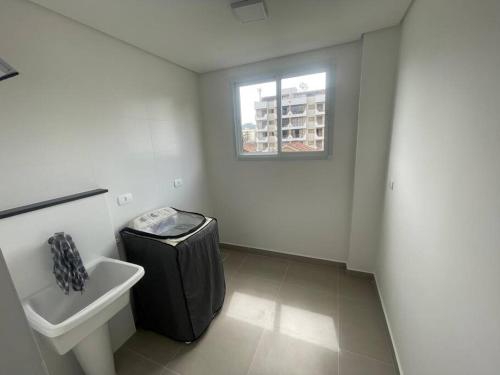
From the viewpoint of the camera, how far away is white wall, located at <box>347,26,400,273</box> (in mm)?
1791

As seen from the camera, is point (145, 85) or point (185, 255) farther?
point (145, 85)

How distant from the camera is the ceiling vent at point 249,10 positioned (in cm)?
130

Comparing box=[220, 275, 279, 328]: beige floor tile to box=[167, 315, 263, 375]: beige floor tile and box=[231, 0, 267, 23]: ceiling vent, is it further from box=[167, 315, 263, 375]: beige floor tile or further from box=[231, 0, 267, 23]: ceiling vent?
box=[231, 0, 267, 23]: ceiling vent

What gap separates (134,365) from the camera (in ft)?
5.04

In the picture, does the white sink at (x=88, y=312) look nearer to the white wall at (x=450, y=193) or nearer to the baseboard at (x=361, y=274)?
the white wall at (x=450, y=193)

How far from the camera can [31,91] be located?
1211 mm

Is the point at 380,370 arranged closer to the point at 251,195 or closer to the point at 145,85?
the point at 251,195

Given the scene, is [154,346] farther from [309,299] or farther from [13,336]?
[13,336]

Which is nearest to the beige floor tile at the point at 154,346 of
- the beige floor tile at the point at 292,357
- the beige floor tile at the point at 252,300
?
the beige floor tile at the point at 252,300

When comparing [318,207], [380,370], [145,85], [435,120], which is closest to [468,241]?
[435,120]

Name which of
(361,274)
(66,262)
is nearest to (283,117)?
(361,274)

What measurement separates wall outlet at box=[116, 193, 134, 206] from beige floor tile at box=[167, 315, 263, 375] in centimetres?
125

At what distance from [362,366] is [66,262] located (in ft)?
6.62

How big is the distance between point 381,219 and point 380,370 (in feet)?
3.91
